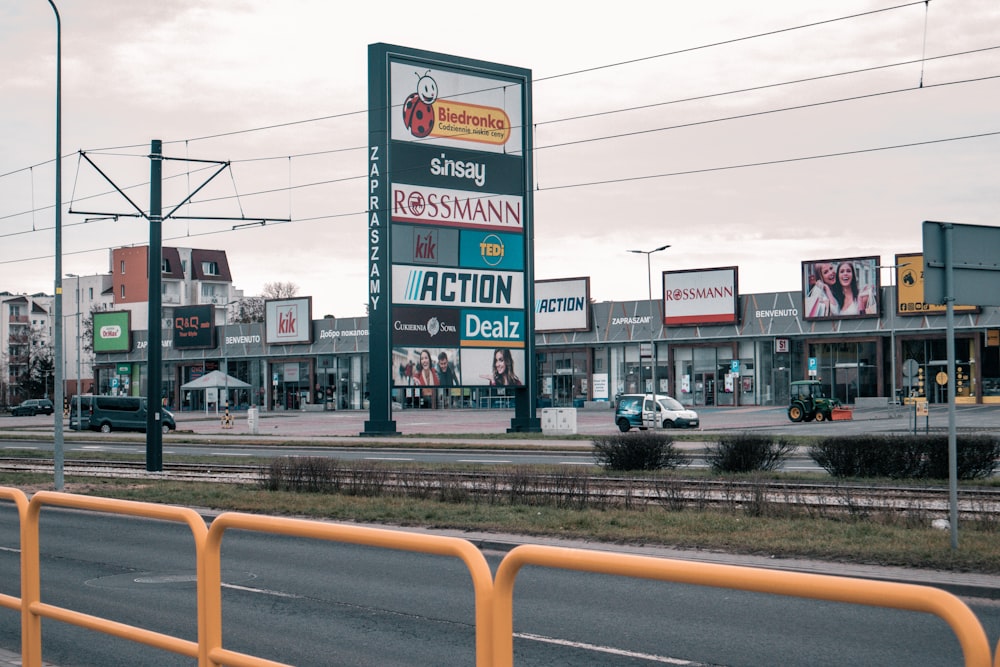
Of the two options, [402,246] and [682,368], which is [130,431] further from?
[682,368]

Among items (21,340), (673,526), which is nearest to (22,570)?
(673,526)

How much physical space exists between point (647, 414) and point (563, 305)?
113 ft

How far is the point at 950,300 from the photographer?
11062 mm

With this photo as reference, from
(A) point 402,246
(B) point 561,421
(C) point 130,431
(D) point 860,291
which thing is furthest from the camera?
(D) point 860,291

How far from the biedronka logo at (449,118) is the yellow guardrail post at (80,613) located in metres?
37.3

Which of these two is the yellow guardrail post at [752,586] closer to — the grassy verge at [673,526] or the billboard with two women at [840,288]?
the grassy verge at [673,526]

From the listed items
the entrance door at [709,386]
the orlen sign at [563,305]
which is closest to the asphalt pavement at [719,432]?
the entrance door at [709,386]

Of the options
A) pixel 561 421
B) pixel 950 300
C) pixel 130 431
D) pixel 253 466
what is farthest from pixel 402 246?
pixel 950 300

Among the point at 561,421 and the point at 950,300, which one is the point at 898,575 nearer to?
the point at 950,300

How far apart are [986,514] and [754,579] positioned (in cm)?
1200

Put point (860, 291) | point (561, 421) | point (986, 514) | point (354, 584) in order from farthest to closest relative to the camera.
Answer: point (860, 291), point (561, 421), point (986, 514), point (354, 584)

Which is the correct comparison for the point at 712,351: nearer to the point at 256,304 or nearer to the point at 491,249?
the point at 491,249

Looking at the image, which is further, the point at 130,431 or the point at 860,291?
the point at 860,291

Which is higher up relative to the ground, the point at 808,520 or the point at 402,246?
the point at 402,246
